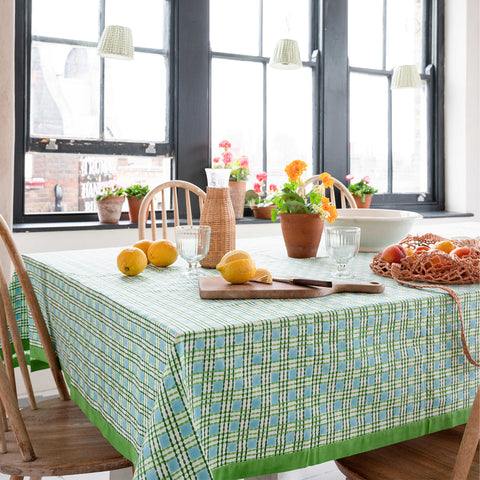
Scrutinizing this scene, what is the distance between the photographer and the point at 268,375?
91cm

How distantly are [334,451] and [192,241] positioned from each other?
532 millimetres

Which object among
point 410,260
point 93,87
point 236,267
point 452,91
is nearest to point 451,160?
point 452,91

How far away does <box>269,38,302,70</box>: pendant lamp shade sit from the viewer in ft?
11.5

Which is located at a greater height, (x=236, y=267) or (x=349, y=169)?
(x=349, y=169)

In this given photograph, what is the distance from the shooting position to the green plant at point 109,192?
3039 millimetres

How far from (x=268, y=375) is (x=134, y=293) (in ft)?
1.18

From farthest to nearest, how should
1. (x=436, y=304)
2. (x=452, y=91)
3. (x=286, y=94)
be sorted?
(x=452, y=91) → (x=286, y=94) → (x=436, y=304)

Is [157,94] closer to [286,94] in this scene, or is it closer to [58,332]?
[286,94]

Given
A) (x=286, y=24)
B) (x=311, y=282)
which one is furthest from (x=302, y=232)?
(x=286, y=24)

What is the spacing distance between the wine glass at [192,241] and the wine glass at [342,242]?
0.92 ft

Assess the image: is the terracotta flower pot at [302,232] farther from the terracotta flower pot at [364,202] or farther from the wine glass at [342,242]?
the terracotta flower pot at [364,202]

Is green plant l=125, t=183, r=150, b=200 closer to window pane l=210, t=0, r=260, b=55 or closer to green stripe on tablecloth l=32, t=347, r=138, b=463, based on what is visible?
window pane l=210, t=0, r=260, b=55

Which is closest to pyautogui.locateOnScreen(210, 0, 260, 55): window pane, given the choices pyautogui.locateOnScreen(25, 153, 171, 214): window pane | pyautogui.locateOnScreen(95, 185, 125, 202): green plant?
pyautogui.locateOnScreen(25, 153, 171, 214): window pane

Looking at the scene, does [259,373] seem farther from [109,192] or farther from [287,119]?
[287,119]
